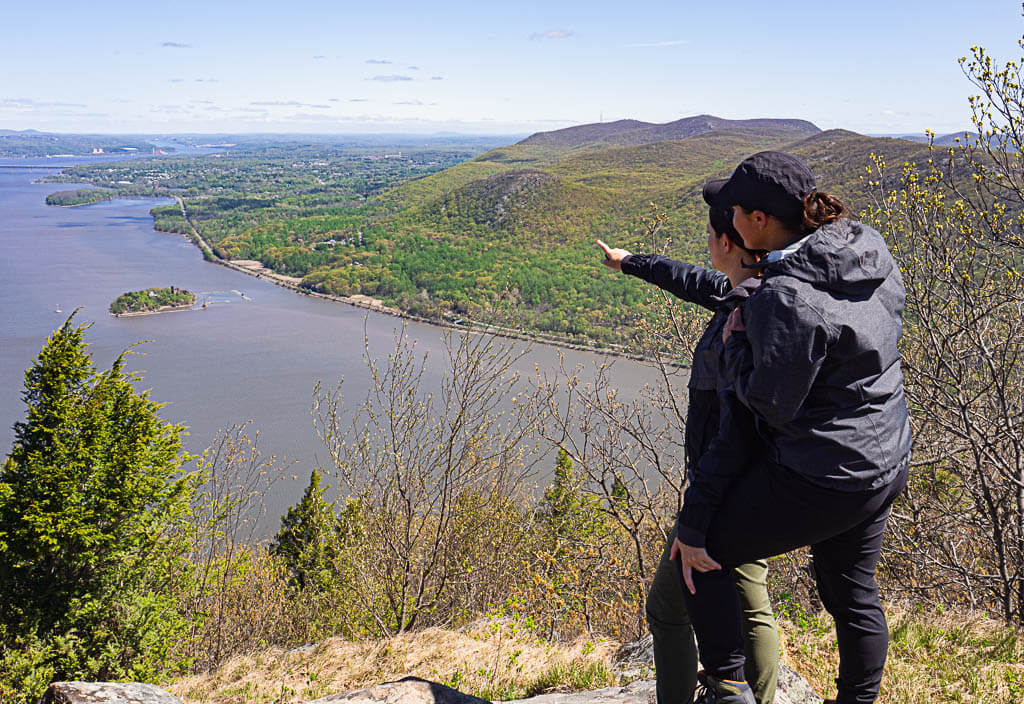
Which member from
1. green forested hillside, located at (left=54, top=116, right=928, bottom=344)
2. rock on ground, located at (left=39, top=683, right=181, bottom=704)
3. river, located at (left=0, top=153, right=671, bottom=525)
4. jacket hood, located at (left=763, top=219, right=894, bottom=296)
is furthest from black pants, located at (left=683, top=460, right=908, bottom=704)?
green forested hillside, located at (left=54, top=116, right=928, bottom=344)

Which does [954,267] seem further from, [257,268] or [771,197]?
[257,268]

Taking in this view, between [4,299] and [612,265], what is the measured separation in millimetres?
56419

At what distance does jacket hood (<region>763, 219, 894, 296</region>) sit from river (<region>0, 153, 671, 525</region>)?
994 centimetres

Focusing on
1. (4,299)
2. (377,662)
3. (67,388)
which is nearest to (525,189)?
(4,299)

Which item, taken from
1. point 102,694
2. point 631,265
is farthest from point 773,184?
point 102,694

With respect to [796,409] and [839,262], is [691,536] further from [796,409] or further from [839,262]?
[839,262]

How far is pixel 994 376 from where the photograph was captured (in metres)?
4.04

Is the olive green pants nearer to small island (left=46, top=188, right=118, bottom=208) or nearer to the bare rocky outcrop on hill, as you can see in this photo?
the bare rocky outcrop on hill

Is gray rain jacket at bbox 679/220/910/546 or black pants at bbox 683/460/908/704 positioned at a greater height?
gray rain jacket at bbox 679/220/910/546

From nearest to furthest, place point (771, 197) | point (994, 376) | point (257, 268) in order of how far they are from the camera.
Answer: point (771, 197)
point (994, 376)
point (257, 268)

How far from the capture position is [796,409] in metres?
1.16

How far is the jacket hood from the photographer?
118 centimetres

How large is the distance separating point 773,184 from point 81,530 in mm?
8540

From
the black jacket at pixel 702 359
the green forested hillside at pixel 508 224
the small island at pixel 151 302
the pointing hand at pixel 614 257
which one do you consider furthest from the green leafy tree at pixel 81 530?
the small island at pixel 151 302
